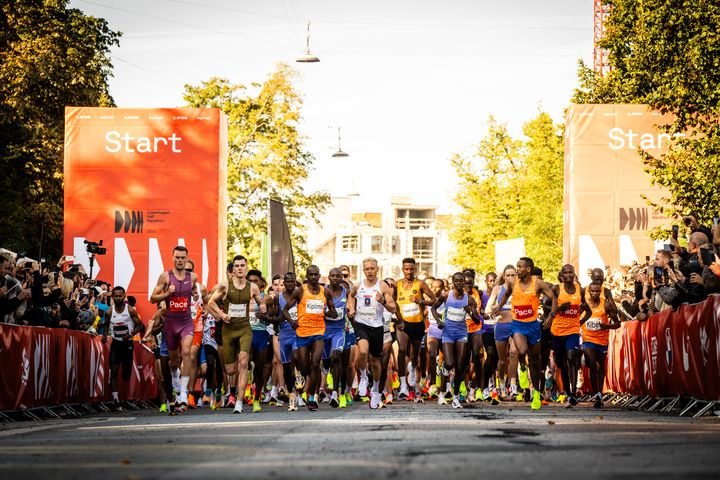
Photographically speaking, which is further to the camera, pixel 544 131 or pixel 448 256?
pixel 448 256

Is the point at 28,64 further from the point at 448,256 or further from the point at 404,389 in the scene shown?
the point at 448,256

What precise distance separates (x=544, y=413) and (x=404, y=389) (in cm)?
633

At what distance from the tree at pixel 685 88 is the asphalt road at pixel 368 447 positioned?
12.5 metres

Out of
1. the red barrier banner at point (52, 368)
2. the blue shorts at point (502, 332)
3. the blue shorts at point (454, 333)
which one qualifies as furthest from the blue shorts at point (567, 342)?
the red barrier banner at point (52, 368)

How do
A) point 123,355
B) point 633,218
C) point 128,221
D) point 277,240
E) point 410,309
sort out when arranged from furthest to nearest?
point 128,221
point 633,218
point 277,240
point 123,355
point 410,309

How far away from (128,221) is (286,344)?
9.65 meters

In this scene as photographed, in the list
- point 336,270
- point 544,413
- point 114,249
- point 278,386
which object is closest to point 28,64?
point 114,249

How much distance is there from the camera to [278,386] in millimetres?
23969

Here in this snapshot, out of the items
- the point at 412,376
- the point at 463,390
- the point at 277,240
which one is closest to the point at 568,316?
the point at 463,390

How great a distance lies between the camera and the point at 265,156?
5912cm

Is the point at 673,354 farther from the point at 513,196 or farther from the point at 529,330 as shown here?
the point at 513,196

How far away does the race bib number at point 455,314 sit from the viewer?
2084 cm

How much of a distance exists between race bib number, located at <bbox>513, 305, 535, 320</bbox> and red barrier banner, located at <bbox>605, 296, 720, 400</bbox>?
1.81 m

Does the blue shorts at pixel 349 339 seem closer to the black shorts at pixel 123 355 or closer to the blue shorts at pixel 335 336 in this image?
the blue shorts at pixel 335 336
